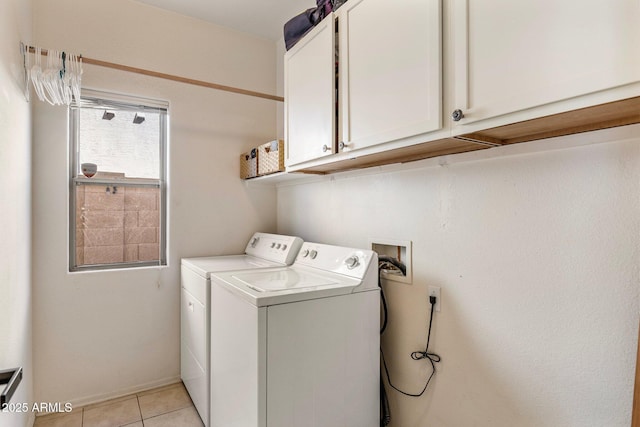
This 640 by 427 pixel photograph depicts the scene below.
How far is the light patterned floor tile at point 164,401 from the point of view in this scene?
2.16 meters

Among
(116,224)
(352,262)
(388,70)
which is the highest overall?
(388,70)

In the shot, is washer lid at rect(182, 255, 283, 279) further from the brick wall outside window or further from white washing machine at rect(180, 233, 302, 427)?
the brick wall outside window

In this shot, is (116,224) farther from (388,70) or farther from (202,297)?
(388,70)

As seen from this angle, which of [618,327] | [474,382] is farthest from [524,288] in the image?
[474,382]

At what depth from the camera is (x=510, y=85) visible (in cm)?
92

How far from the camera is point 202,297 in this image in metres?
1.96

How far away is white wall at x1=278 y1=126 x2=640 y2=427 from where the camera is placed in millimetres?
1013

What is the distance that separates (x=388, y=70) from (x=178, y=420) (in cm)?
228

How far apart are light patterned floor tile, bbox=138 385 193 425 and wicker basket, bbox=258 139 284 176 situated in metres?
1.64

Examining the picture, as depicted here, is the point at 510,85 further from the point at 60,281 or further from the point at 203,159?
the point at 60,281

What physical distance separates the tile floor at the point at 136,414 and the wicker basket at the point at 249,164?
1.64m

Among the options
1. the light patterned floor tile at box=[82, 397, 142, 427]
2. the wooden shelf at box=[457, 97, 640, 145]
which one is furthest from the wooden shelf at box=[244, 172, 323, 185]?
the light patterned floor tile at box=[82, 397, 142, 427]

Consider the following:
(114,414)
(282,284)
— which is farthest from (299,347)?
(114,414)

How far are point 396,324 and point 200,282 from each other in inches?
45.2
